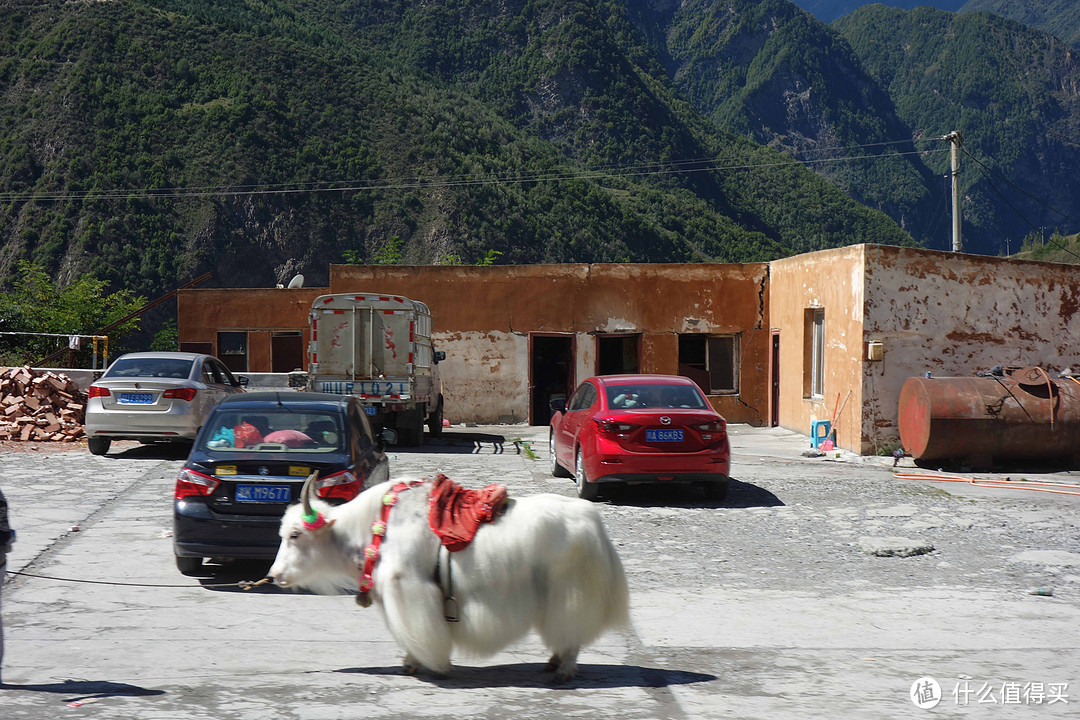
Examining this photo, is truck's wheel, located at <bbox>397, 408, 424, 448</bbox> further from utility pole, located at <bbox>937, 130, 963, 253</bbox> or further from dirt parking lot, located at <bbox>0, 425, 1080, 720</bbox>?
utility pole, located at <bbox>937, 130, 963, 253</bbox>

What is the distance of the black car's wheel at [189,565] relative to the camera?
791 cm

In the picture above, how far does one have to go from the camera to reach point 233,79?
249 feet

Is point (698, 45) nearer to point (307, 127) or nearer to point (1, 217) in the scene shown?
point (307, 127)

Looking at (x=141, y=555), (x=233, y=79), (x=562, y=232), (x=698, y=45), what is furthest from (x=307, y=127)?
(x=698, y=45)

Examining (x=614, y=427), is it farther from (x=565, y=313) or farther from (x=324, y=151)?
(x=324, y=151)

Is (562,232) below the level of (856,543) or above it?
above

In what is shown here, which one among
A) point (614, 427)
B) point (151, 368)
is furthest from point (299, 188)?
point (614, 427)

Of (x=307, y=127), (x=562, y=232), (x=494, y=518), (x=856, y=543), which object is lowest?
(x=856, y=543)

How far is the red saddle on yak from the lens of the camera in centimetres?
550

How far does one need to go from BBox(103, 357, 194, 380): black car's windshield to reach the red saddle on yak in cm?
1119

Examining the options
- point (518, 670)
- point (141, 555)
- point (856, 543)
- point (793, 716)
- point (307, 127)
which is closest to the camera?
point (793, 716)

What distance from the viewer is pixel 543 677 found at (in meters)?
5.71

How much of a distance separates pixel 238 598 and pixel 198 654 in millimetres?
1506

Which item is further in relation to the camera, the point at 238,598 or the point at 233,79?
the point at 233,79
